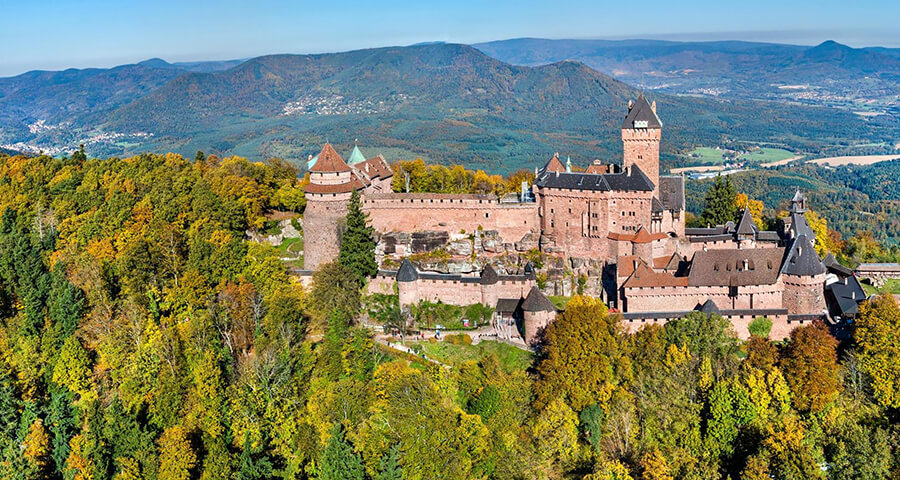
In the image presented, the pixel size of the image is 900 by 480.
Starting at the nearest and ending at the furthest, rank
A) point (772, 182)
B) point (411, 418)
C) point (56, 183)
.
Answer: point (411, 418) → point (56, 183) → point (772, 182)

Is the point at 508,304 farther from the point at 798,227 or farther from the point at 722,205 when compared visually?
the point at 722,205

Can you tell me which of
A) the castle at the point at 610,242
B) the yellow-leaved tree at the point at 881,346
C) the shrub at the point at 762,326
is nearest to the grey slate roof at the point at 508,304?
the castle at the point at 610,242

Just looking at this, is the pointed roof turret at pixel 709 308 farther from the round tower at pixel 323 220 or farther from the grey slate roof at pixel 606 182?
the round tower at pixel 323 220

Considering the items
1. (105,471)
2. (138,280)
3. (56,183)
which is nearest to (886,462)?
(105,471)

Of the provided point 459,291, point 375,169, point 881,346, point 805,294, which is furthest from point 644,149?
point 375,169

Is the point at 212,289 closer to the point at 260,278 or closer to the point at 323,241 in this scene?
the point at 260,278

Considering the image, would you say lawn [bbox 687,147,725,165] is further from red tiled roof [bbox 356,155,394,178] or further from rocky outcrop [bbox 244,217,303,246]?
rocky outcrop [bbox 244,217,303,246]
